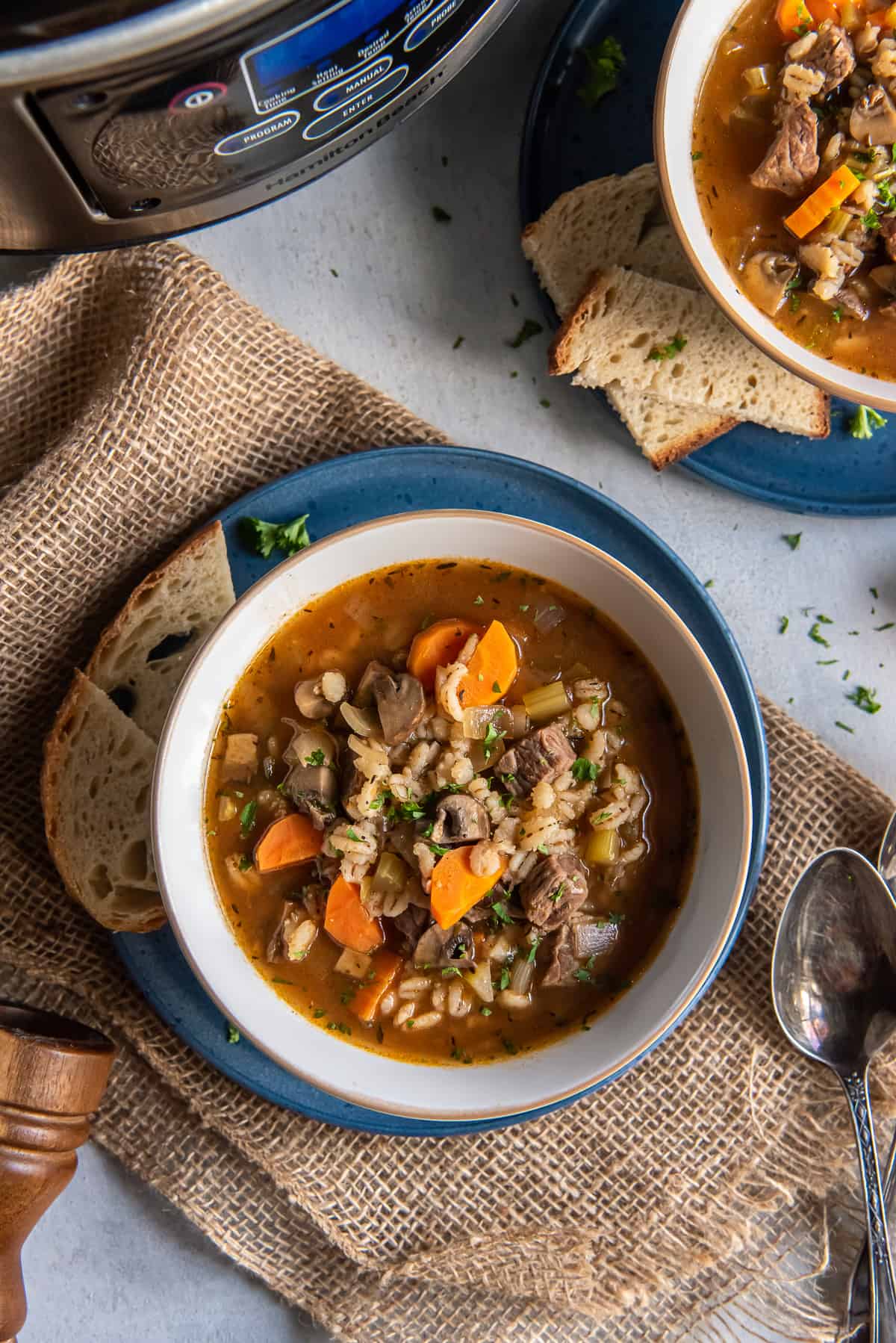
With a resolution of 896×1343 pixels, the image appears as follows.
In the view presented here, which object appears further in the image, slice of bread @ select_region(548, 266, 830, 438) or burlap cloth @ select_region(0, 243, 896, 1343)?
slice of bread @ select_region(548, 266, 830, 438)

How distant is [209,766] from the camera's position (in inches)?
121

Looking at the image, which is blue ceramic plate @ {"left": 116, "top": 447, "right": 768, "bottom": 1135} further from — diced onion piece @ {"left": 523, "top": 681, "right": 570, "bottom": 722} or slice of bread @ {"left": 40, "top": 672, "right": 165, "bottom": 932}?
diced onion piece @ {"left": 523, "top": 681, "right": 570, "bottom": 722}

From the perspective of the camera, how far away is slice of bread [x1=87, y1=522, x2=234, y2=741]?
130 inches

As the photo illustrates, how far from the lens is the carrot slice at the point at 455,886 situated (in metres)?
2.96

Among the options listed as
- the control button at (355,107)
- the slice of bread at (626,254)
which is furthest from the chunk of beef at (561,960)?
the control button at (355,107)

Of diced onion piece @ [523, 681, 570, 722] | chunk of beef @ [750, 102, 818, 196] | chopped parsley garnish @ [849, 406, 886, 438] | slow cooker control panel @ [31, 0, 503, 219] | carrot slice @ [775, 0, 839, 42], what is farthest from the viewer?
chopped parsley garnish @ [849, 406, 886, 438]

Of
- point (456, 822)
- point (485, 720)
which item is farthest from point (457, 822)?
point (485, 720)

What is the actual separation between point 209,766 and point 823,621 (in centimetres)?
206

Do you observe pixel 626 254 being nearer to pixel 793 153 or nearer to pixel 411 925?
pixel 793 153

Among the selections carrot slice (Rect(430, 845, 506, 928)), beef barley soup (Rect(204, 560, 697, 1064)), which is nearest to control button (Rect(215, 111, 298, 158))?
beef barley soup (Rect(204, 560, 697, 1064))

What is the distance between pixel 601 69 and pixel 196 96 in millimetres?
2159

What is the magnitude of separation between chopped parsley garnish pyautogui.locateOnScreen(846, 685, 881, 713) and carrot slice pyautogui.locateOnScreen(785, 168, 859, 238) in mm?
1457

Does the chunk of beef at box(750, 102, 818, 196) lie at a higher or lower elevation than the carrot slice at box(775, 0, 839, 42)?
lower

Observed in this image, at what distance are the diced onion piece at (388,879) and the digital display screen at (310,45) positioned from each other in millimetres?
1856
